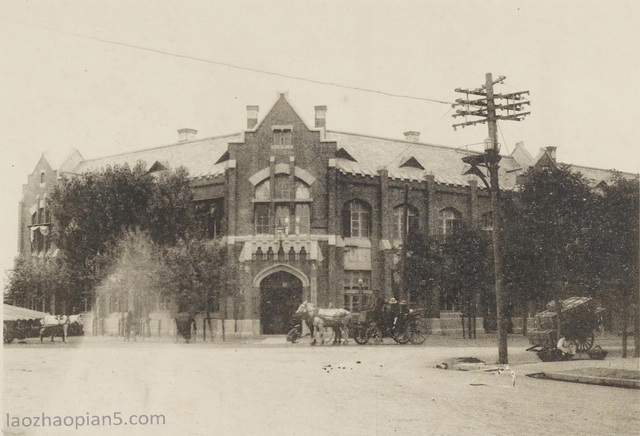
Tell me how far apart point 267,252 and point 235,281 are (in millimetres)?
2078

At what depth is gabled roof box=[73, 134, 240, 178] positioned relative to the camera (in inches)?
1463

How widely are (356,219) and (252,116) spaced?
7.59 metres

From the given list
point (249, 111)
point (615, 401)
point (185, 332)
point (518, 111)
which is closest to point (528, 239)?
point (518, 111)

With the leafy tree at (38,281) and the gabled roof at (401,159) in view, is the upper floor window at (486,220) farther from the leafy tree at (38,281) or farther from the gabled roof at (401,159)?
the leafy tree at (38,281)

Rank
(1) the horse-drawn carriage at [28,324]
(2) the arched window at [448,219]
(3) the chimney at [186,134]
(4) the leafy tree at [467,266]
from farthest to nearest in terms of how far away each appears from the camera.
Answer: (3) the chimney at [186,134], (2) the arched window at [448,219], (4) the leafy tree at [467,266], (1) the horse-drawn carriage at [28,324]

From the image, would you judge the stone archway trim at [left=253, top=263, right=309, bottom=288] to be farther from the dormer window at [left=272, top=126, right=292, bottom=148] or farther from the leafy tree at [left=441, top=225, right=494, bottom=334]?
the leafy tree at [left=441, top=225, right=494, bottom=334]

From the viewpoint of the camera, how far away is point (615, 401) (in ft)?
38.9

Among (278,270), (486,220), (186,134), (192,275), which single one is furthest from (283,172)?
(486,220)

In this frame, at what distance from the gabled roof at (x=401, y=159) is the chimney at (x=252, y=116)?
430 cm

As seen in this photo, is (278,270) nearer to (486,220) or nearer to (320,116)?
(320,116)

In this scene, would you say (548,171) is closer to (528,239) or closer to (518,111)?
(528,239)

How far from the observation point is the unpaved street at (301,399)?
9.53 meters

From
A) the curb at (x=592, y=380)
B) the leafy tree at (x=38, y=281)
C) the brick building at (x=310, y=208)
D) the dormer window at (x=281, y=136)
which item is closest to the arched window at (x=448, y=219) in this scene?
the brick building at (x=310, y=208)

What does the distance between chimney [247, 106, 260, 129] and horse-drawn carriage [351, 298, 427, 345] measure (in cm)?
1343
